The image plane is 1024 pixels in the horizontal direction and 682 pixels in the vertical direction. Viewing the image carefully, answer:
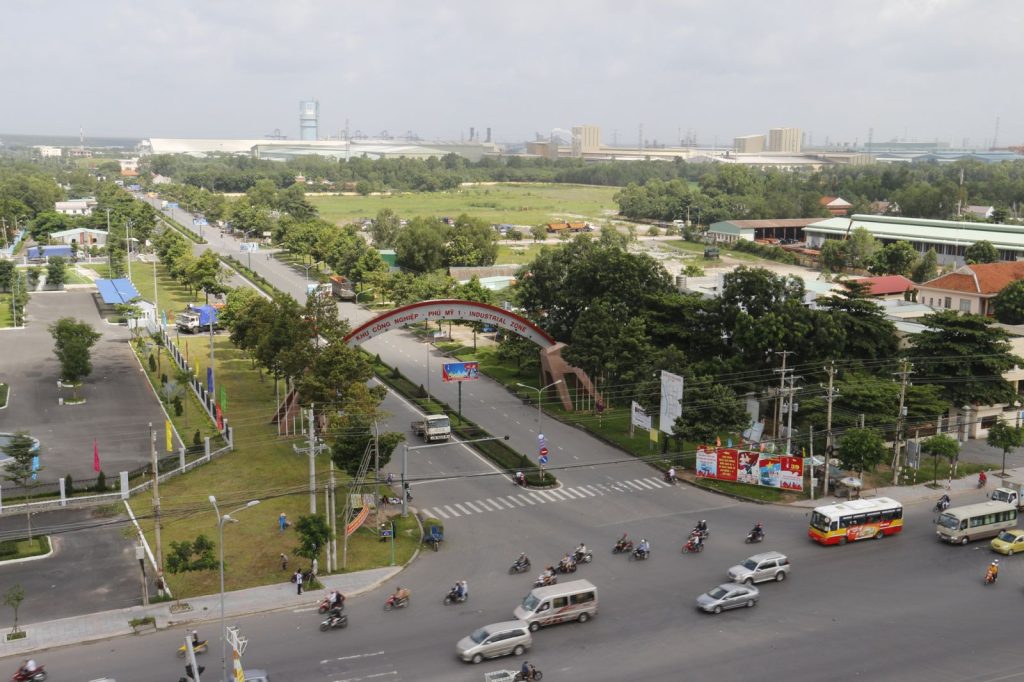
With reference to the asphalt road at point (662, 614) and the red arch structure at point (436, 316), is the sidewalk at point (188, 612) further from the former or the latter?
the red arch structure at point (436, 316)

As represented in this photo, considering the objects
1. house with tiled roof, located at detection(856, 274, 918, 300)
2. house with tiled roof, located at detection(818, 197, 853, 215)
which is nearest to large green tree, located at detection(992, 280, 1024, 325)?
house with tiled roof, located at detection(856, 274, 918, 300)

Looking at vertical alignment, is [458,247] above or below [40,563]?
above

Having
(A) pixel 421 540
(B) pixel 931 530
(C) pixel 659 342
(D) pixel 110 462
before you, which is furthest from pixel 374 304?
(B) pixel 931 530

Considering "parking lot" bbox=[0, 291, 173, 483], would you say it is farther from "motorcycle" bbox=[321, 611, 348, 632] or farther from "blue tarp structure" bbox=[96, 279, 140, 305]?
"motorcycle" bbox=[321, 611, 348, 632]

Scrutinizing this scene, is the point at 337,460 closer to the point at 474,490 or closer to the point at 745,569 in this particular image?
the point at 474,490

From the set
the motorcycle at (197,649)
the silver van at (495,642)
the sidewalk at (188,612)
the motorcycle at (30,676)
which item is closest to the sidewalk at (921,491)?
the silver van at (495,642)
